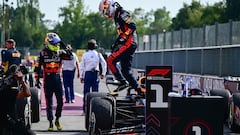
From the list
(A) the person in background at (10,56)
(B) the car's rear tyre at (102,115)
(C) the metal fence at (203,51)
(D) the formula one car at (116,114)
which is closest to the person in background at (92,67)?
(A) the person in background at (10,56)

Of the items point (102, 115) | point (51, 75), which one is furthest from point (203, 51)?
point (102, 115)

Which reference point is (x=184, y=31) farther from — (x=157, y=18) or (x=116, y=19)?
(x=157, y=18)

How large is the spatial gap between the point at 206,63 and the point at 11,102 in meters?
14.7

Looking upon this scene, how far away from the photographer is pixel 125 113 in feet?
33.6

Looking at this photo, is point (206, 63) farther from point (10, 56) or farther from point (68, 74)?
point (10, 56)

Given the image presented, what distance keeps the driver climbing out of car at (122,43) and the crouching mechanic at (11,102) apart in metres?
2.59

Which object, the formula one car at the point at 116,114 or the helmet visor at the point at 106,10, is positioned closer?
the formula one car at the point at 116,114

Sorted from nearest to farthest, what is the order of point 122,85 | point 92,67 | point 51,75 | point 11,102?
point 11,102 < point 122,85 < point 51,75 < point 92,67

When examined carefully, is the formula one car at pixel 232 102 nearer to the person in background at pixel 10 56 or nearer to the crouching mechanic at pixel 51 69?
the crouching mechanic at pixel 51 69

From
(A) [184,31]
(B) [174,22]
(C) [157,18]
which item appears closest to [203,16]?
(B) [174,22]

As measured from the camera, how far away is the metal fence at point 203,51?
64.2ft

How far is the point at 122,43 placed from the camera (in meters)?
10.7

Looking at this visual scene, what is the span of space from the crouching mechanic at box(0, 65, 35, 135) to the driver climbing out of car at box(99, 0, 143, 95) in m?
2.59

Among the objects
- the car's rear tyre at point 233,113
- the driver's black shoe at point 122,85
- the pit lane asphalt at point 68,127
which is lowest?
the pit lane asphalt at point 68,127
